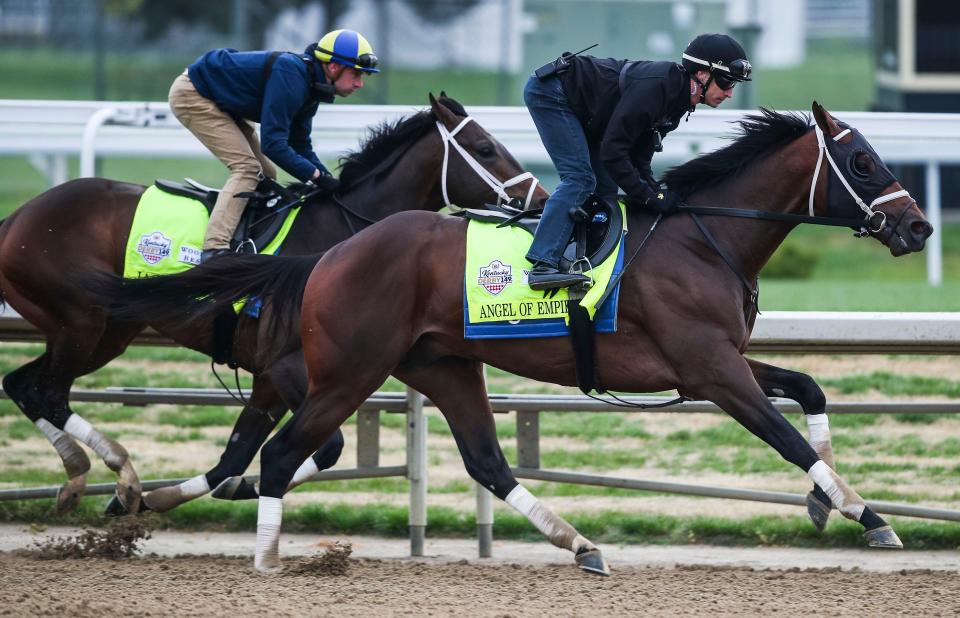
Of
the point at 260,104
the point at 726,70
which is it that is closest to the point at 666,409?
the point at 726,70

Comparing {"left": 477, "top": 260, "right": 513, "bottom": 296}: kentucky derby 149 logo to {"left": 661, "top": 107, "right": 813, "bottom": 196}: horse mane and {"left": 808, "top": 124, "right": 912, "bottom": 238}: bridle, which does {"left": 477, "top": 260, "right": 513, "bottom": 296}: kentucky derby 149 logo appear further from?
{"left": 808, "top": 124, "right": 912, "bottom": 238}: bridle

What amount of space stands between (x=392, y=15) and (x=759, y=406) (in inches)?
882

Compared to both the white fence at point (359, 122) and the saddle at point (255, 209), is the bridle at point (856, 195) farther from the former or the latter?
the saddle at point (255, 209)

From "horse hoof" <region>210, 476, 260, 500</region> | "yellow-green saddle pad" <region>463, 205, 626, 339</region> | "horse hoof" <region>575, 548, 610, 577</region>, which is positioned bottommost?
"horse hoof" <region>575, 548, 610, 577</region>

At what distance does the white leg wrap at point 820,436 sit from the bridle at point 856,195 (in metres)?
0.73

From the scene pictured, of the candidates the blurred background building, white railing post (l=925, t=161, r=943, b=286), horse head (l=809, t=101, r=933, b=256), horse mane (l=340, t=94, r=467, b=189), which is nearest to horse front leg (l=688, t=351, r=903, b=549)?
horse head (l=809, t=101, r=933, b=256)

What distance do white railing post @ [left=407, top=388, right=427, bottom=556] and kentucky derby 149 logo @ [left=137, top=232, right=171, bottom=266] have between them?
4.14 ft

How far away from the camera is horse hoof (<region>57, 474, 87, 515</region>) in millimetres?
6109

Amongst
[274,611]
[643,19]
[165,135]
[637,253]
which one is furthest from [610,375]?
[643,19]

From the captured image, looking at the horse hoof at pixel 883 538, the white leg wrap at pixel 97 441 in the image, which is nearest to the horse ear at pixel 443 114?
the white leg wrap at pixel 97 441

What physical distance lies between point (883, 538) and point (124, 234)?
3.55m

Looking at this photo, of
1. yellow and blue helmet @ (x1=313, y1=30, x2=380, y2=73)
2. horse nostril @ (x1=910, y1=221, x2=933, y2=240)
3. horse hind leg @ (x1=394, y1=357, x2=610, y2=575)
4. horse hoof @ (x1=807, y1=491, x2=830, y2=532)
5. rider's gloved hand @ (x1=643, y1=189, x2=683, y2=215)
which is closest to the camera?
horse nostril @ (x1=910, y1=221, x2=933, y2=240)

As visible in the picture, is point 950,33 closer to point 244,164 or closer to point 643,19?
point 643,19

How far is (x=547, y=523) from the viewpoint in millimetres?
5238
